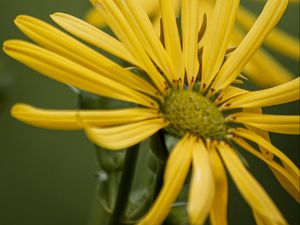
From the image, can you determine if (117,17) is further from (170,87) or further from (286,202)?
(286,202)

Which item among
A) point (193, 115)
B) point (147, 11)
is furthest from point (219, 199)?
point (147, 11)

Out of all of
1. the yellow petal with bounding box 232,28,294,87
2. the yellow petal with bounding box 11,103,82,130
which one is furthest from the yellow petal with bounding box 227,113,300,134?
the yellow petal with bounding box 232,28,294,87

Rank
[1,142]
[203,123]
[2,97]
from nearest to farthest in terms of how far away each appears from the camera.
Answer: [203,123] < [2,97] < [1,142]

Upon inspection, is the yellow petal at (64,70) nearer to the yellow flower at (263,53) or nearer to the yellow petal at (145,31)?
the yellow petal at (145,31)

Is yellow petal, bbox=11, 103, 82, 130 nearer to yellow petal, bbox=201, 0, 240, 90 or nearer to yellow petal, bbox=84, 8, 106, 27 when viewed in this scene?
yellow petal, bbox=201, 0, 240, 90

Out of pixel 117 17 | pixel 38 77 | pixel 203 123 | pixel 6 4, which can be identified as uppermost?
pixel 6 4

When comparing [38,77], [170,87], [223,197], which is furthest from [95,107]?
[38,77]

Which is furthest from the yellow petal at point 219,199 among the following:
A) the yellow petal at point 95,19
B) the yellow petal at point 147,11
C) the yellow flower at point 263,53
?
the yellow flower at point 263,53
